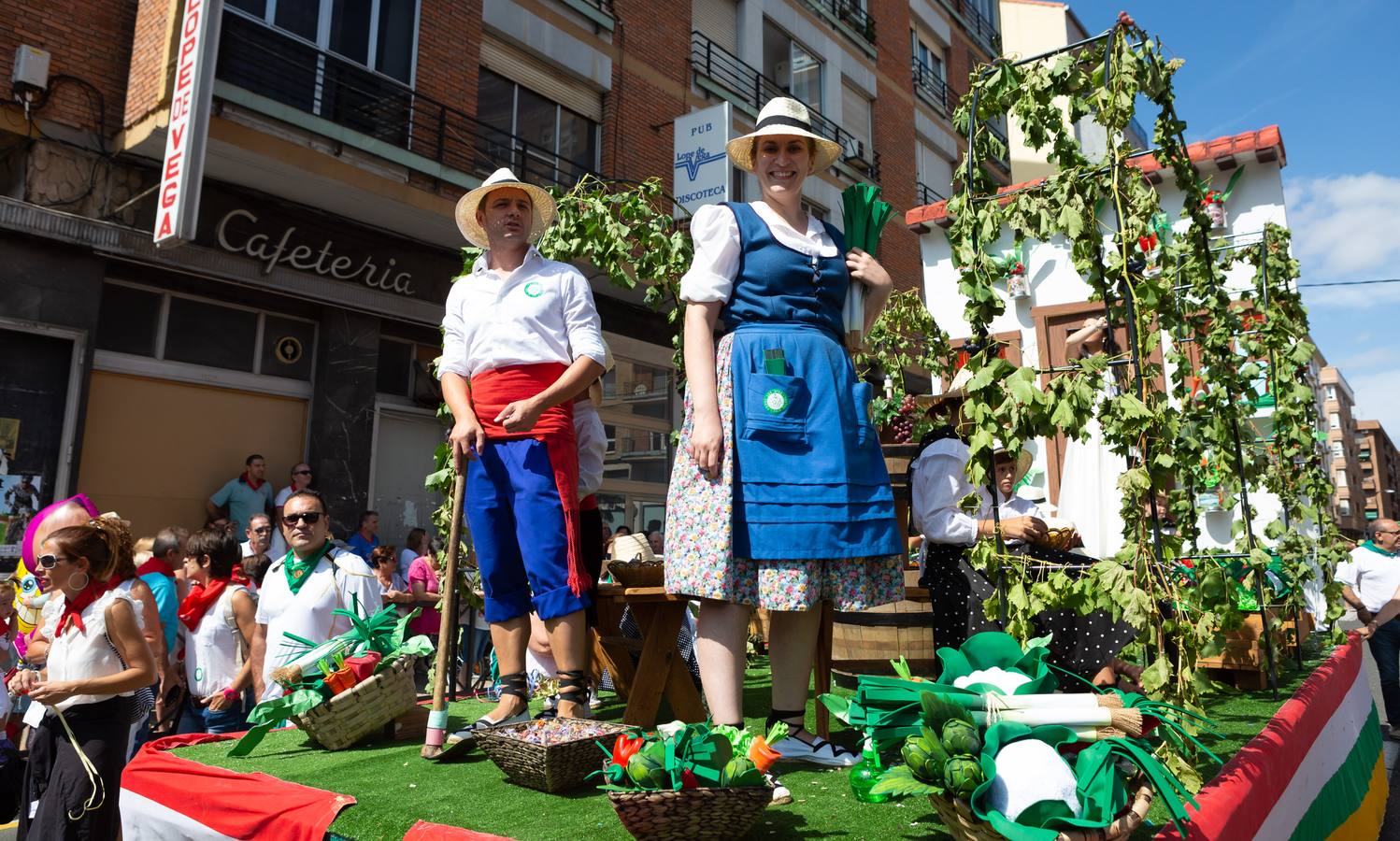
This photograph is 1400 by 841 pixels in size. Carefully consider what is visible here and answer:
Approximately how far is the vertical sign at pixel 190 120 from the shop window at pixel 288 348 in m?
2.05

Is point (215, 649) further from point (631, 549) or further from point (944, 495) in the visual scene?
point (944, 495)

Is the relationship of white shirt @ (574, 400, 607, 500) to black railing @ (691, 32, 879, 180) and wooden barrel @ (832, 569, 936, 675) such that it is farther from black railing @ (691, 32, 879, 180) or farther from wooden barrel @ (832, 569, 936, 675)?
black railing @ (691, 32, 879, 180)

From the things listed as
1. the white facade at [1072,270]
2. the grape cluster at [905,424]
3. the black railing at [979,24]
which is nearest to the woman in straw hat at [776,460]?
the grape cluster at [905,424]

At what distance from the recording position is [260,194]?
31.2 ft

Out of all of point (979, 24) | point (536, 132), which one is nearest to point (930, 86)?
point (979, 24)

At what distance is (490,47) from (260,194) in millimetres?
3990

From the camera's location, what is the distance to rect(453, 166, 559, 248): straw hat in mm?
3490

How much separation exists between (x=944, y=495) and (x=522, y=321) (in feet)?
5.49

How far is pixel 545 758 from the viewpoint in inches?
96.9

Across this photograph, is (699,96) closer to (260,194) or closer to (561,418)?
(260,194)

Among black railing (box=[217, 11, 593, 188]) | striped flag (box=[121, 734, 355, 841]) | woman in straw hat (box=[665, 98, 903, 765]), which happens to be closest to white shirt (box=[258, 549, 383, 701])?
striped flag (box=[121, 734, 355, 841])

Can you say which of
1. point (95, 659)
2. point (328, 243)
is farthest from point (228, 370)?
point (95, 659)

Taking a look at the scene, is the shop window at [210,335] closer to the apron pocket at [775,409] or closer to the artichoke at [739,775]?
the apron pocket at [775,409]

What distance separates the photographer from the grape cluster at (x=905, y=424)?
576cm
